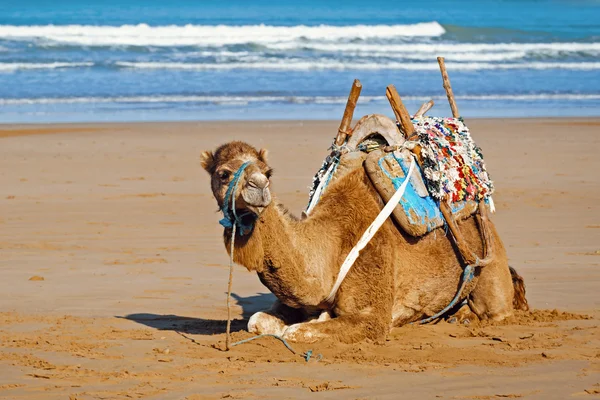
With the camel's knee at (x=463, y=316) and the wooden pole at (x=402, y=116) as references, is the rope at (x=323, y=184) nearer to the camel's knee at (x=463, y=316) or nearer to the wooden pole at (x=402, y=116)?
the wooden pole at (x=402, y=116)

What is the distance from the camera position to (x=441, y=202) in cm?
750

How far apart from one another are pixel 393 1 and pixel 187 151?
308ft

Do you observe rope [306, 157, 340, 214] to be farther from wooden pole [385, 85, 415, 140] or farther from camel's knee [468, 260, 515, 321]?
camel's knee [468, 260, 515, 321]

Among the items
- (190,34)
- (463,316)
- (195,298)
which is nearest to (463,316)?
(463,316)

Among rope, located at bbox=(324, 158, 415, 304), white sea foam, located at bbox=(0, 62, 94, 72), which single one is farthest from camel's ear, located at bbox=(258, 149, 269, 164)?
white sea foam, located at bbox=(0, 62, 94, 72)

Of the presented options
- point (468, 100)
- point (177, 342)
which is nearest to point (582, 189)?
point (177, 342)

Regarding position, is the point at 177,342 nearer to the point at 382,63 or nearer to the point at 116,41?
the point at 382,63

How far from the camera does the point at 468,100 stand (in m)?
29.3

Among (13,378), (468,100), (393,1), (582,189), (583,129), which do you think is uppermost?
(393,1)

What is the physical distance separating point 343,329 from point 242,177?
1483 mm

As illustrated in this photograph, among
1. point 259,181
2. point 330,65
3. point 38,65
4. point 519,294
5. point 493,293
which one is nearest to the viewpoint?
point 259,181

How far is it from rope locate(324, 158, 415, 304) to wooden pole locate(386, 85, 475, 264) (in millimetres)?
473

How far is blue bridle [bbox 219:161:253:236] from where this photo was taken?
5.93 m

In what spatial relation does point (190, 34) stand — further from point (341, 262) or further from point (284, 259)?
point (284, 259)
